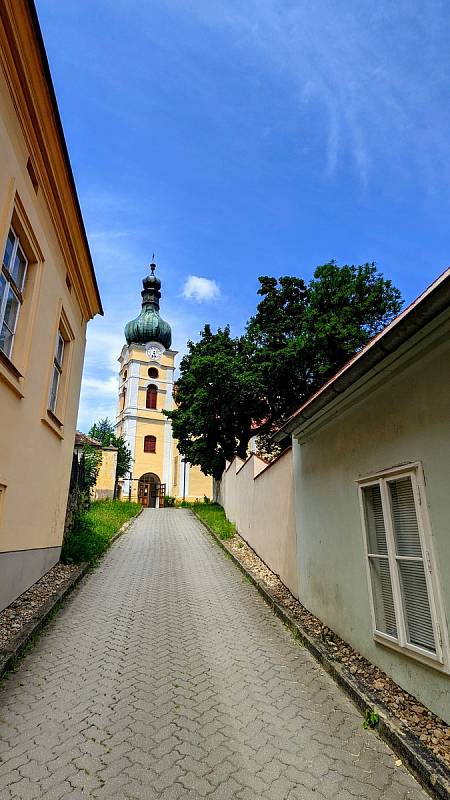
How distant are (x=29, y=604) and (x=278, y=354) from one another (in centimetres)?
1662

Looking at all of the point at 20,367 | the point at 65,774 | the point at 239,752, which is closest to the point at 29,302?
the point at 20,367

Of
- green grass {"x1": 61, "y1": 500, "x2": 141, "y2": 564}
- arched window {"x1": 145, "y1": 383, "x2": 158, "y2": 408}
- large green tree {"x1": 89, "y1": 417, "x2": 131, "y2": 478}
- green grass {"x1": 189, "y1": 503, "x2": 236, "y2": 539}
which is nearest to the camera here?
green grass {"x1": 61, "y1": 500, "x2": 141, "y2": 564}

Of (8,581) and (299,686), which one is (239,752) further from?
(8,581)

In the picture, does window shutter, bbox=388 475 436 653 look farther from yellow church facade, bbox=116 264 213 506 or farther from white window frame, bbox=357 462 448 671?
yellow church facade, bbox=116 264 213 506

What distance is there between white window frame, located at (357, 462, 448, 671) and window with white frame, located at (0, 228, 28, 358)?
4460 millimetres

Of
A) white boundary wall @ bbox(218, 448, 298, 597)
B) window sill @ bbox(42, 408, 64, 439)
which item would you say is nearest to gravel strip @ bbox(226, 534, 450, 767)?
white boundary wall @ bbox(218, 448, 298, 597)

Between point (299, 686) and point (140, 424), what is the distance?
35487 millimetres

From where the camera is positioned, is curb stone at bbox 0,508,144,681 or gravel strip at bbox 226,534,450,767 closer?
gravel strip at bbox 226,534,450,767

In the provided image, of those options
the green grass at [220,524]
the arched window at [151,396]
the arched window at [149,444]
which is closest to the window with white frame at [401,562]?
the green grass at [220,524]

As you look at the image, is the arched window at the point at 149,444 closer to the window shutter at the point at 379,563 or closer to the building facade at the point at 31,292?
the building facade at the point at 31,292

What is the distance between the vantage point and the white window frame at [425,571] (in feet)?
10.6

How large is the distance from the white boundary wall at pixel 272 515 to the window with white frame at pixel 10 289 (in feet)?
15.5

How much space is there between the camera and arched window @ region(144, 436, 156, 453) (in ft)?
126

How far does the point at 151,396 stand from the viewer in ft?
132
